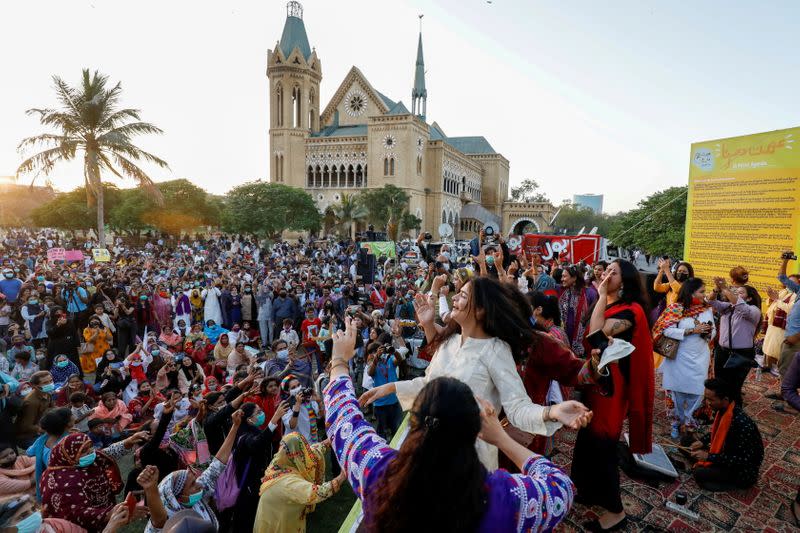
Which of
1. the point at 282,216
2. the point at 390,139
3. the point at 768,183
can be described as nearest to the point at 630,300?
the point at 768,183

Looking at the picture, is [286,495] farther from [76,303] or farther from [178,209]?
[178,209]

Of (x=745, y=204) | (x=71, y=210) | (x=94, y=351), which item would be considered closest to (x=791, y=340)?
(x=745, y=204)

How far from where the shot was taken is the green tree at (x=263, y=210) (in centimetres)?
3142

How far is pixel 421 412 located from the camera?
1.12m

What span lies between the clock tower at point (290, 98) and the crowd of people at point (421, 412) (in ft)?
126

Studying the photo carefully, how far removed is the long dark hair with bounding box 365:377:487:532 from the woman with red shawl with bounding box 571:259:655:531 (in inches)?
73.7

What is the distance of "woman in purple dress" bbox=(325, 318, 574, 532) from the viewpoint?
1.04 meters

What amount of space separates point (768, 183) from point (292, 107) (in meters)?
43.0

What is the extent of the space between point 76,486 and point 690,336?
5.16m

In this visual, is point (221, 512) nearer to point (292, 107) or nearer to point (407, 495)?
point (407, 495)

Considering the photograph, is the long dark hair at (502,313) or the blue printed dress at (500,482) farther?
the long dark hair at (502,313)

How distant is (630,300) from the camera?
9.24ft

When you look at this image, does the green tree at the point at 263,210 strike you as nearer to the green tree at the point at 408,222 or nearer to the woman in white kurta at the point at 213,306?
the green tree at the point at 408,222

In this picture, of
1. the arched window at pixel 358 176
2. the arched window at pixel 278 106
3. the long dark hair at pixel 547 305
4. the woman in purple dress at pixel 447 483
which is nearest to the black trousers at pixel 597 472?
the long dark hair at pixel 547 305
